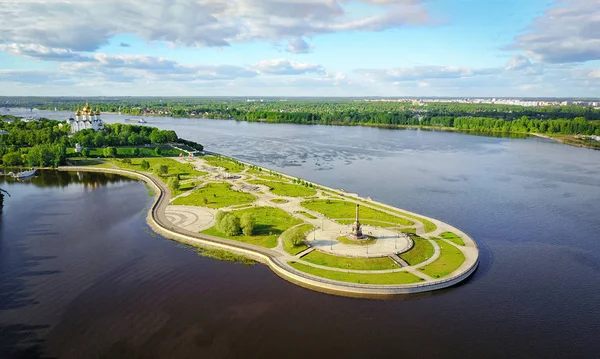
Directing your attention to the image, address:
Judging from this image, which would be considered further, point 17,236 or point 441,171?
point 441,171

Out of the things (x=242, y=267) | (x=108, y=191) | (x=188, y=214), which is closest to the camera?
(x=242, y=267)

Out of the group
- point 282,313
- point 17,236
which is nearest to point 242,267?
point 282,313

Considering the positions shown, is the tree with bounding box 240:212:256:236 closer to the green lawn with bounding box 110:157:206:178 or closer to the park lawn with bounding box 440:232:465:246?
the park lawn with bounding box 440:232:465:246

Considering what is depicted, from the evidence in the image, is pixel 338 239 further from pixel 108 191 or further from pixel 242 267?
pixel 108 191

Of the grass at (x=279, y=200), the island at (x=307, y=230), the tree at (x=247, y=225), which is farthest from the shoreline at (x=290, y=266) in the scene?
the grass at (x=279, y=200)

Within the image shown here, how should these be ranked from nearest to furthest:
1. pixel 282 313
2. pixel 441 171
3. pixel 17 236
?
pixel 282 313 < pixel 17 236 < pixel 441 171
